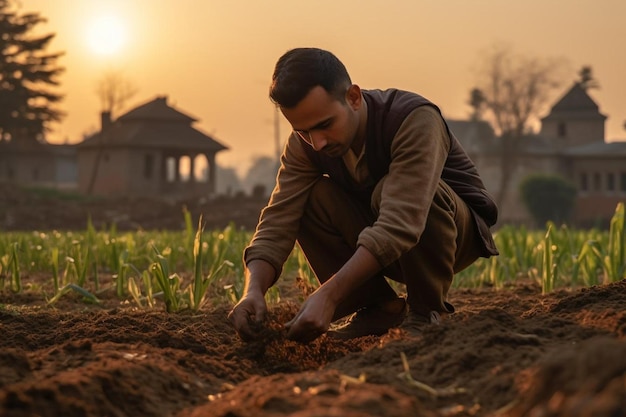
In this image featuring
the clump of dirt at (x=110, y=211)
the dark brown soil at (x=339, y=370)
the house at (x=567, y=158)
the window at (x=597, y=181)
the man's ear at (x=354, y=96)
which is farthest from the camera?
the window at (x=597, y=181)

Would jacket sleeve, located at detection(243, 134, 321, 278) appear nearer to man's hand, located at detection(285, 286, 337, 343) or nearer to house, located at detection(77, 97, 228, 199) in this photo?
man's hand, located at detection(285, 286, 337, 343)

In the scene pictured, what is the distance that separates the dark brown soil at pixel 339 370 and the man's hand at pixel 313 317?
0.18 meters

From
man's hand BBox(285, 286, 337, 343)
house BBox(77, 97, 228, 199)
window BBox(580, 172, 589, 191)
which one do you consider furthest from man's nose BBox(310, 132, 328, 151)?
window BBox(580, 172, 589, 191)

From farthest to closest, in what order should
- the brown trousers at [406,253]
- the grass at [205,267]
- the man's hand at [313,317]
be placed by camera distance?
the grass at [205,267]
the brown trousers at [406,253]
the man's hand at [313,317]

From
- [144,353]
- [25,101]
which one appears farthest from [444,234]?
[25,101]

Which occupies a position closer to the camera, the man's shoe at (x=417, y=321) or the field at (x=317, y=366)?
the field at (x=317, y=366)

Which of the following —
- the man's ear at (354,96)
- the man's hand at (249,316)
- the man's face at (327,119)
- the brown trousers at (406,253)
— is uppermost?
the man's ear at (354,96)

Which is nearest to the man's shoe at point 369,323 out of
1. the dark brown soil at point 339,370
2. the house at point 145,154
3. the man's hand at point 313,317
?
the dark brown soil at point 339,370

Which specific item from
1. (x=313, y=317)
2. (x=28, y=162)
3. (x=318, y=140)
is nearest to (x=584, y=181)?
(x=28, y=162)

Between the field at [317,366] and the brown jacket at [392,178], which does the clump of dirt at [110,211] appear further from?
the field at [317,366]

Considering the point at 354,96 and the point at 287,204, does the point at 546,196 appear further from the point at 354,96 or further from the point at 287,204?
the point at 354,96

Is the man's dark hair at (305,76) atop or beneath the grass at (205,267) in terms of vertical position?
atop

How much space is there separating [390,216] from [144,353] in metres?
0.88

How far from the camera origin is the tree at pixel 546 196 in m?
40.2
